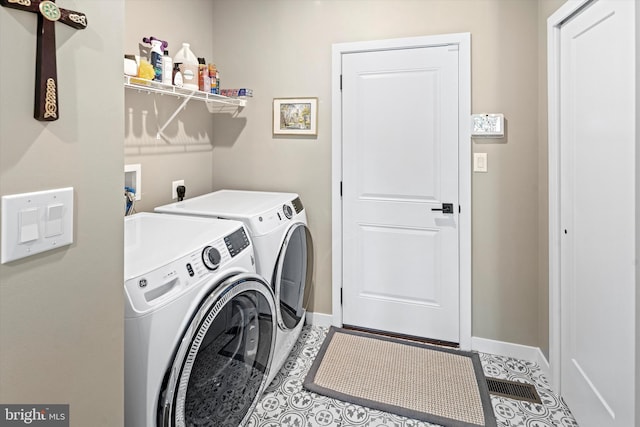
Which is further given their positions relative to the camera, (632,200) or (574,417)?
(574,417)

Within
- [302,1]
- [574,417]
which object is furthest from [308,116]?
[574,417]

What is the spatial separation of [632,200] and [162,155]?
2.35 metres

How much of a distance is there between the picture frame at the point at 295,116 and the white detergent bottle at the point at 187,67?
64cm

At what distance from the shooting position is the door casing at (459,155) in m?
2.35

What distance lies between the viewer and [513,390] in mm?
2045

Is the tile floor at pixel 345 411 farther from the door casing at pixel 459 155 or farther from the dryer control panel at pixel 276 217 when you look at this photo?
the dryer control panel at pixel 276 217

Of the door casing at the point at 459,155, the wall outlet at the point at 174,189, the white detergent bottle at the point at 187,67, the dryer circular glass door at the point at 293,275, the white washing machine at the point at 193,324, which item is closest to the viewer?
the white washing machine at the point at 193,324

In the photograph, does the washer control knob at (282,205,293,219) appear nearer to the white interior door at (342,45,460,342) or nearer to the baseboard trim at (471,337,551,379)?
the white interior door at (342,45,460,342)

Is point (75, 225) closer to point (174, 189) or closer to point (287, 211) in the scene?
point (287, 211)

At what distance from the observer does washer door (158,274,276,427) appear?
1.19 m

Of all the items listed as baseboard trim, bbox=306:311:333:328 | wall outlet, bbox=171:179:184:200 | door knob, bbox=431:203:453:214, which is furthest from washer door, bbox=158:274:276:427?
door knob, bbox=431:203:453:214

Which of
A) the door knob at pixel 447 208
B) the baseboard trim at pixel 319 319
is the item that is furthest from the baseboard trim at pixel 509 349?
the baseboard trim at pixel 319 319

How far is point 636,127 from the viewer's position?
1.27m

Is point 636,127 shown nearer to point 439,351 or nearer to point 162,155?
point 439,351
